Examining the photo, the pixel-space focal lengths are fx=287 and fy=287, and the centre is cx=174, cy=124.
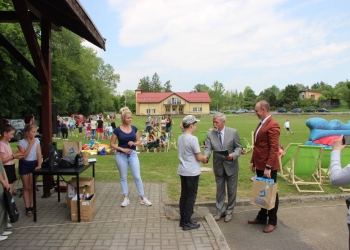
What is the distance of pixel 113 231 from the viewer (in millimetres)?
4320

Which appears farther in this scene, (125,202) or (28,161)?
(125,202)

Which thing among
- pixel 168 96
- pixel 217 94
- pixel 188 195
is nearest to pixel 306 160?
pixel 188 195

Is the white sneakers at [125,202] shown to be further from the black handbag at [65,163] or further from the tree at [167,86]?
the tree at [167,86]

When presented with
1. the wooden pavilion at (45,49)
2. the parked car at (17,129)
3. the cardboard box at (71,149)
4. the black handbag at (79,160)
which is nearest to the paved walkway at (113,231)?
the black handbag at (79,160)

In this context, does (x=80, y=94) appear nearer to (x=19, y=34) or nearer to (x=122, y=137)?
(x=19, y=34)

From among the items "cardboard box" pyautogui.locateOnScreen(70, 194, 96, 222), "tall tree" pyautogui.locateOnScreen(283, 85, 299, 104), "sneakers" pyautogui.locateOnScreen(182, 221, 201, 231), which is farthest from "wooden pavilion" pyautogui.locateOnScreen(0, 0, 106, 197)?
"tall tree" pyautogui.locateOnScreen(283, 85, 299, 104)

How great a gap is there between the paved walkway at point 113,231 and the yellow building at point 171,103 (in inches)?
3106

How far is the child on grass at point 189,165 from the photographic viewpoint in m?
4.29

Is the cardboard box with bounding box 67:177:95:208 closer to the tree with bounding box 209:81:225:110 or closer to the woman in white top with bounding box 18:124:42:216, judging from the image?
the woman in white top with bounding box 18:124:42:216

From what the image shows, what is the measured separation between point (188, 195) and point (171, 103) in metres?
81.5

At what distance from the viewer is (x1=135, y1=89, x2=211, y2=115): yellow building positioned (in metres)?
84.2

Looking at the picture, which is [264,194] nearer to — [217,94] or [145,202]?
[145,202]

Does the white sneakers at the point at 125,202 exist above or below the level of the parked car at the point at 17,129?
below

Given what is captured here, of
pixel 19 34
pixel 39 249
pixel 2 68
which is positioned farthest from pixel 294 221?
pixel 19 34
